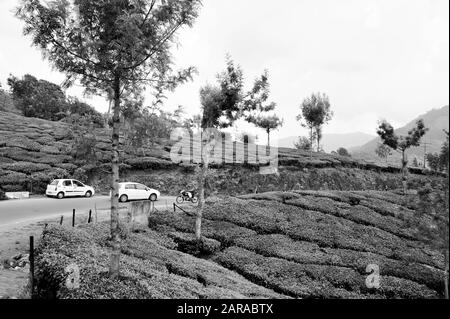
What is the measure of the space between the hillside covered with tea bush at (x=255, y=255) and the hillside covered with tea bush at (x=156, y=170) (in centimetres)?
1471

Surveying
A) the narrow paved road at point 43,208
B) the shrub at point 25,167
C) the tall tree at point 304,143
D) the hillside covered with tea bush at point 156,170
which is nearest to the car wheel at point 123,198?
the narrow paved road at point 43,208

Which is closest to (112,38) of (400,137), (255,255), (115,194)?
(115,194)

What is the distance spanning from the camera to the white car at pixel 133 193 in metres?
34.7

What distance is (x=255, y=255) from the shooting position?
22.6 m

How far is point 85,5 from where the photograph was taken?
1291 cm

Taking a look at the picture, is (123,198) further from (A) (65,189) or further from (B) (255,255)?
(B) (255,255)

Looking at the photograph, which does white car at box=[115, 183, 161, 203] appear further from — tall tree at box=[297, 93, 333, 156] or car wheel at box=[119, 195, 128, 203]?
tall tree at box=[297, 93, 333, 156]

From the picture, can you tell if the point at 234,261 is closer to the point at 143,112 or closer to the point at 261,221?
the point at 261,221

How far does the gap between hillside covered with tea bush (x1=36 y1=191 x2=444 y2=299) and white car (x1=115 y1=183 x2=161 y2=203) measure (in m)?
7.05

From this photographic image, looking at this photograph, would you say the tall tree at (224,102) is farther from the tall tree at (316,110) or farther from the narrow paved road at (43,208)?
the tall tree at (316,110)

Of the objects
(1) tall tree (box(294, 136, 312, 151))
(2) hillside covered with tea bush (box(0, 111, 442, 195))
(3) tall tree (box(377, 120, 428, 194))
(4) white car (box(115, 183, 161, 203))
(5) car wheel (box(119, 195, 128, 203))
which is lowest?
(5) car wheel (box(119, 195, 128, 203))

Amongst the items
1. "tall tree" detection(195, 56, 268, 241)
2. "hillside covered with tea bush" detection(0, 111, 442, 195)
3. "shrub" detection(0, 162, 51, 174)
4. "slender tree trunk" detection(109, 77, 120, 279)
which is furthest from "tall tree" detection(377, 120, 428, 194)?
"shrub" detection(0, 162, 51, 174)

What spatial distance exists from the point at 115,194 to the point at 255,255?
12.0 metres

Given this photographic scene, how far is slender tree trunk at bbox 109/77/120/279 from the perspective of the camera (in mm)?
12711
